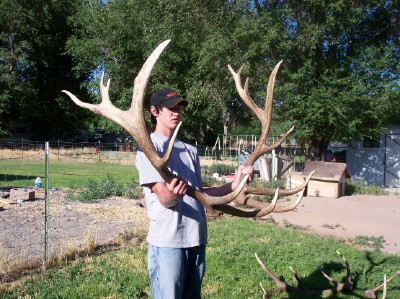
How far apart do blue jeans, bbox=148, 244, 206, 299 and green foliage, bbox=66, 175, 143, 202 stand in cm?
941

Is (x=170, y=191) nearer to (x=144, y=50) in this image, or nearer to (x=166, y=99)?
(x=166, y=99)

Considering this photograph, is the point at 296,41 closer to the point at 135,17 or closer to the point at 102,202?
the point at 102,202

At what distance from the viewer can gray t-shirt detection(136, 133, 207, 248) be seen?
2.72 metres

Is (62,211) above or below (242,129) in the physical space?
below

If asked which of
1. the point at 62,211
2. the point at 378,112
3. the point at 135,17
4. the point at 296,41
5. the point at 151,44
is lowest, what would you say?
the point at 62,211

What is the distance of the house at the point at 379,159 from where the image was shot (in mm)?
19422

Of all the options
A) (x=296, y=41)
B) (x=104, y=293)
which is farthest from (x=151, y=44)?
(x=104, y=293)

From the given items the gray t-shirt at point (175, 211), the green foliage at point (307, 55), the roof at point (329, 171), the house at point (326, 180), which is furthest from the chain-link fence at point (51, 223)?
the green foliage at point (307, 55)

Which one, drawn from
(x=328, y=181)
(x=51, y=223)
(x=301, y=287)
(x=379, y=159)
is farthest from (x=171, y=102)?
(x=379, y=159)

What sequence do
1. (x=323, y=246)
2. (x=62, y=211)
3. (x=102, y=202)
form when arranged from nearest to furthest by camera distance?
(x=323, y=246), (x=62, y=211), (x=102, y=202)

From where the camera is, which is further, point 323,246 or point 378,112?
point 378,112

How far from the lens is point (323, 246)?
7141 millimetres

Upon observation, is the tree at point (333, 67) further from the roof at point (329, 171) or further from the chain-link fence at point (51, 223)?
the chain-link fence at point (51, 223)

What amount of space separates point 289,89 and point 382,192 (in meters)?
5.15
